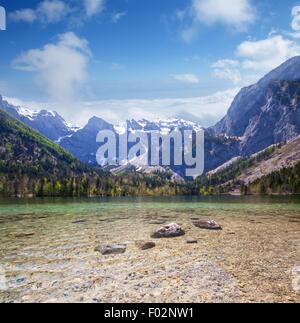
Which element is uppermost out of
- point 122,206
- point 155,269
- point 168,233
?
point 168,233

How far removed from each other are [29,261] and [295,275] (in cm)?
1620

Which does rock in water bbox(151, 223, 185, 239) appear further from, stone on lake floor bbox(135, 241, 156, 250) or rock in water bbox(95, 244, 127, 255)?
rock in water bbox(95, 244, 127, 255)

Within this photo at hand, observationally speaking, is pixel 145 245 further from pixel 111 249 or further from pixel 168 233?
pixel 168 233

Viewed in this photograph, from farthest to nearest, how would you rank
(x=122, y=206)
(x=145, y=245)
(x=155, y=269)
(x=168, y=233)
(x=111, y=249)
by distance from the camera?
(x=122, y=206)
(x=168, y=233)
(x=145, y=245)
(x=111, y=249)
(x=155, y=269)

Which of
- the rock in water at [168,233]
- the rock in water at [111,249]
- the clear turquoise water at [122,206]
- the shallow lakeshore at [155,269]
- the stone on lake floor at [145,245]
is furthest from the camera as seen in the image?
the clear turquoise water at [122,206]

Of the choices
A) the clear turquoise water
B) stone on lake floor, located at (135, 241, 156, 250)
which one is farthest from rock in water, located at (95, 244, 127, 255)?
the clear turquoise water

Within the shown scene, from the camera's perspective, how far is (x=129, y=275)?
1798 centimetres

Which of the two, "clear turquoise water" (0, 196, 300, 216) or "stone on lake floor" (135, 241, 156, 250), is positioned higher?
"stone on lake floor" (135, 241, 156, 250)

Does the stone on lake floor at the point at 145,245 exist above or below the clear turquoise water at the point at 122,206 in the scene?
above

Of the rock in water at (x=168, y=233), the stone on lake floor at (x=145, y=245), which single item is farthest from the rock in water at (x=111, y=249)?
the rock in water at (x=168, y=233)

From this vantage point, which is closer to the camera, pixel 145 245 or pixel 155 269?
pixel 155 269

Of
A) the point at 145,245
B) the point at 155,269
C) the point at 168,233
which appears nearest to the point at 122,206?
the point at 168,233

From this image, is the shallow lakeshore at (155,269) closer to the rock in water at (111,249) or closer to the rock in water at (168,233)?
the rock in water at (111,249)
